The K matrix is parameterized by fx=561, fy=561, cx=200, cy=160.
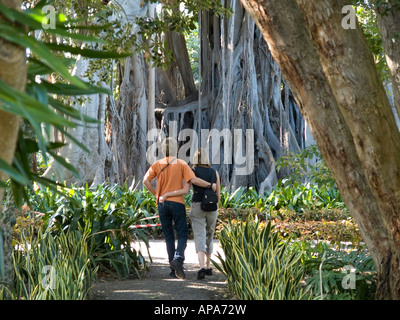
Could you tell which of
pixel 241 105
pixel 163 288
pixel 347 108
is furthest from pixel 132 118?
pixel 347 108

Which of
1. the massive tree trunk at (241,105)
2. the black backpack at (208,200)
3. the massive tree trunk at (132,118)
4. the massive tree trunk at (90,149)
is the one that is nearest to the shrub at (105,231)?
the black backpack at (208,200)

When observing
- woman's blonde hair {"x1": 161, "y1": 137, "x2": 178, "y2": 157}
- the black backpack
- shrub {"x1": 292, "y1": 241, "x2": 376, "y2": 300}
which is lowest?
shrub {"x1": 292, "y1": 241, "x2": 376, "y2": 300}

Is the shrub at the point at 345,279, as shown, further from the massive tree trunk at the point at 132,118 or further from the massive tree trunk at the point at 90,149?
the massive tree trunk at the point at 132,118

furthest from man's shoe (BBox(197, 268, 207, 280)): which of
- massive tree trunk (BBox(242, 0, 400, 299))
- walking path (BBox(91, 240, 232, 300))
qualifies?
massive tree trunk (BBox(242, 0, 400, 299))

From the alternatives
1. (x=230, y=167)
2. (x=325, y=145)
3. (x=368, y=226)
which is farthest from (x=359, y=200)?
(x=230, y=167)

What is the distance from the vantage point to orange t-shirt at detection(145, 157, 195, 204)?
20.5ft

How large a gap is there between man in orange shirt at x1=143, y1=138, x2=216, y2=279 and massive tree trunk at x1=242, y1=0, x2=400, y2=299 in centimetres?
231

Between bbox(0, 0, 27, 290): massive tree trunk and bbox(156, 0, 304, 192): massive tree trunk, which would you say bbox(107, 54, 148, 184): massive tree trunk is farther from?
bbox(0, 0, 27, 290): massive tree trunk

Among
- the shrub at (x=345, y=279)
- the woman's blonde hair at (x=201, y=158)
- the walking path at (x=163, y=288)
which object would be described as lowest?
the walking path at (x=163, y=288)

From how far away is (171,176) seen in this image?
6266 millimetres

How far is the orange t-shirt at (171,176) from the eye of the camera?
626 cm

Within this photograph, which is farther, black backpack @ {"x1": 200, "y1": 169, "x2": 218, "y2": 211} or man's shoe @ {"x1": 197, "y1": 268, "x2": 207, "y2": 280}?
black backpack @ {"x1": 200, "y1": 169, "x2": 218, "y2": 211}

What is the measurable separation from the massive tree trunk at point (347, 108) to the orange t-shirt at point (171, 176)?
2317 mm

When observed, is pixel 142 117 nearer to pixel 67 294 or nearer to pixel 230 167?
pixel 230 167
